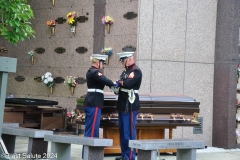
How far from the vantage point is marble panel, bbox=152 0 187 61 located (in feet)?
34.0

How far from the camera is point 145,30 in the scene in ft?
34.0

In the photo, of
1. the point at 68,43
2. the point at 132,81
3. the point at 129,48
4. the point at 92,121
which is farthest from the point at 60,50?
the point at 132,81

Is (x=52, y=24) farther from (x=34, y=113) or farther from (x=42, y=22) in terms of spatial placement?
(x=34, y=113)

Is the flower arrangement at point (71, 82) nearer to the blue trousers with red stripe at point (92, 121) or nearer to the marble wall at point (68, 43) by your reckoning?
A: the marble wall at point (68, 43)

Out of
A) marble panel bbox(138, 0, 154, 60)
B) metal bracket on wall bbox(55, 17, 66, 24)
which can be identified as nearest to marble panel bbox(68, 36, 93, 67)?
metal bracket on wall bbox(55, 17, 66, 24)

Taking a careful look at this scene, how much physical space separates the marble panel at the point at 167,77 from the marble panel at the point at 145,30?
32 centimetres

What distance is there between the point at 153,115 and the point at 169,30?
9.28ft

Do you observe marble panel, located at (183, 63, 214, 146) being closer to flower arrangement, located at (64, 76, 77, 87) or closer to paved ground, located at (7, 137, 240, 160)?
paved ground, located at (7, 137, 240, 160)

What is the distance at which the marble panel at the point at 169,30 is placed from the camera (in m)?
10.4

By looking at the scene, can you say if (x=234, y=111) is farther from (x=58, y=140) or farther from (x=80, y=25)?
(x=58, y=140)

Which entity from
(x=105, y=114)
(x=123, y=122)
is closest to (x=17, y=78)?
(x=105, y=114)

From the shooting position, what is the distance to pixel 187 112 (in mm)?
8688

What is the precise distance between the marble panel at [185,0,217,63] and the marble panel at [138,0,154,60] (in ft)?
3.13

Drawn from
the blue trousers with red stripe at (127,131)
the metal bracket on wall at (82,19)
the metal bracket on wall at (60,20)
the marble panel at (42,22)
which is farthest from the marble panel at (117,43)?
the blue trousers with red stripe at (127,131)
